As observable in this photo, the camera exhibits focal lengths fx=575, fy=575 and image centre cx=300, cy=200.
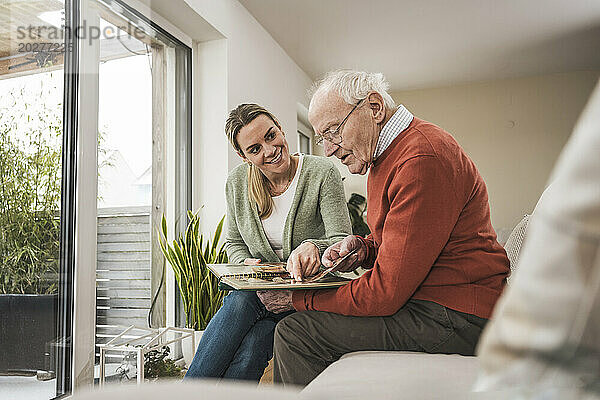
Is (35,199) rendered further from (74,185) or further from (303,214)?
(303,214)

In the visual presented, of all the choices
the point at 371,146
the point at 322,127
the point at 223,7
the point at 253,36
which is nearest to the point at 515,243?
the point at 371,146

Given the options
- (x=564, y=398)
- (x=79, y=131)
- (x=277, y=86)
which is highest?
(x=277, y=86)

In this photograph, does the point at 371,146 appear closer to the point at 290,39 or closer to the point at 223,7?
the point at 223,7

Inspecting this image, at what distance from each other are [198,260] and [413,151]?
172cm

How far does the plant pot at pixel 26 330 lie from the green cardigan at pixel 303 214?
0.74m

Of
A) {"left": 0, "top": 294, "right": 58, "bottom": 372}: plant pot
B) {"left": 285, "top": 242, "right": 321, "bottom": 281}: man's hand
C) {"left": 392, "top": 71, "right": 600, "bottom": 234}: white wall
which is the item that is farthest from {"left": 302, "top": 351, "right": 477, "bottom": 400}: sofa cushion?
{"left": 392, "top": 71, "right": 600, "bottom": 234}: white wall

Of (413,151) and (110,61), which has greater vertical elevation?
(110,61)

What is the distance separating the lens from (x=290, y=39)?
477cm

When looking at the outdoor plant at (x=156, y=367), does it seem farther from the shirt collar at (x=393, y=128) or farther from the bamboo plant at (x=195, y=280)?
the shirt collar at (x=393, y=128)

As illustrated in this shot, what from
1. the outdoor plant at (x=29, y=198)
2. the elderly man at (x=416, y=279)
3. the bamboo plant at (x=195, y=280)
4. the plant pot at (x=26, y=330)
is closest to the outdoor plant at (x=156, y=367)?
the bamboo plant at (x=195, y=280)

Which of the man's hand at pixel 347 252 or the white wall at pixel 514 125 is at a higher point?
the white wall at pixel 514 125

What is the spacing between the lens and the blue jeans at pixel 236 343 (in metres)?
1.66

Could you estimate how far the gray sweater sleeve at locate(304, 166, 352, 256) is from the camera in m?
1.97

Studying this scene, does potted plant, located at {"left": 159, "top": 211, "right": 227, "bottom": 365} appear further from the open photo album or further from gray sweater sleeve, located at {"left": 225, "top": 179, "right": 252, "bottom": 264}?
the open photo album
